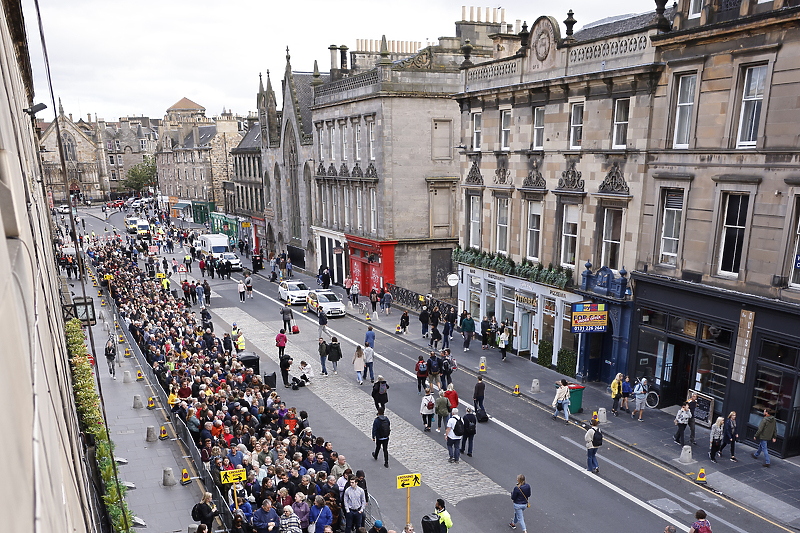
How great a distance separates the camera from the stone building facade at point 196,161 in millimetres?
84750

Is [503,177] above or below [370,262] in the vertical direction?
above

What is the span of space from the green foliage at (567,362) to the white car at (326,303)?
46.5 ft

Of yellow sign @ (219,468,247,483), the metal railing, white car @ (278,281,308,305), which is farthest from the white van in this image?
yellow sign @ (219,468,247,483)

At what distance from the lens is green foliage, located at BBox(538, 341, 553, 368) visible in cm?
2523

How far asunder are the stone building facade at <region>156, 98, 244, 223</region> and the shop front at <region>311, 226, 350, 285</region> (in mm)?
40391

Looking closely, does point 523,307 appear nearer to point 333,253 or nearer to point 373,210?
point 373,210

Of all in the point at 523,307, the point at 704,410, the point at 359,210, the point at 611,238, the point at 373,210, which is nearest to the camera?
the point at 704,410

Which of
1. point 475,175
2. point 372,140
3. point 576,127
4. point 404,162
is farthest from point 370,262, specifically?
point 576,127

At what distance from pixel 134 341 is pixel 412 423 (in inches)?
544

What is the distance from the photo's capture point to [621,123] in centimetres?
2189

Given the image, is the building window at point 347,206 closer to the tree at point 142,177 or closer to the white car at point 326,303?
the white car at point 326,303

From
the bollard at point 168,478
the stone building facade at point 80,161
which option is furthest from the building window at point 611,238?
the stone building facade at point 80,161

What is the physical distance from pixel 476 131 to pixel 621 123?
9.08m

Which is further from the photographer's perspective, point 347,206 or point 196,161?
point 196,161
